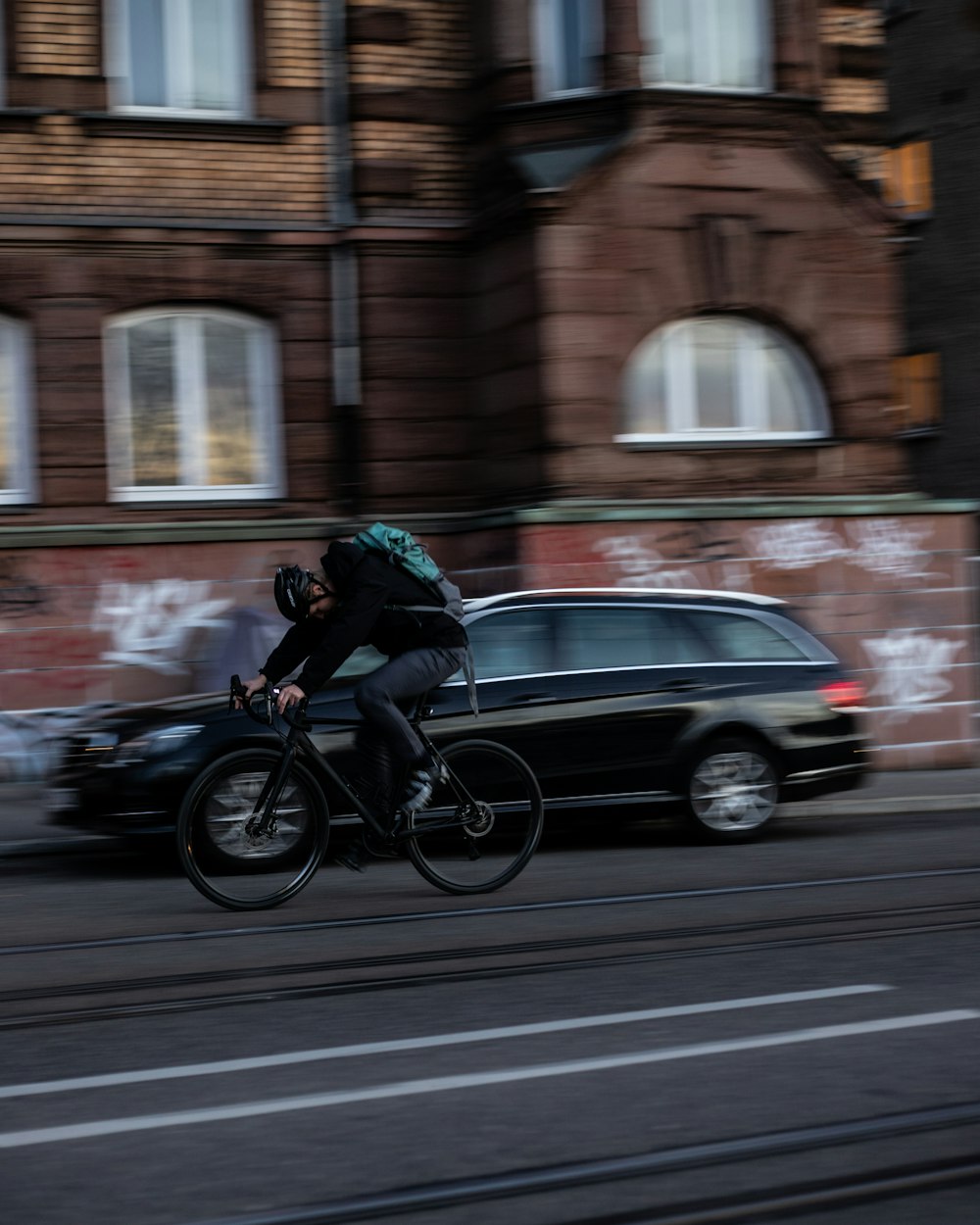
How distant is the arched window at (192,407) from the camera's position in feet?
52.3

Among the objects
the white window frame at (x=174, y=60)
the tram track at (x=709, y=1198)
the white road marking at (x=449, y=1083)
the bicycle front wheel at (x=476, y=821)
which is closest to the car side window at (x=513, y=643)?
the bicycle front wheel at (x=476, y=821)

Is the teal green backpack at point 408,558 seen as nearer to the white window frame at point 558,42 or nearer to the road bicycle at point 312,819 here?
the road bicycle at point 312,819

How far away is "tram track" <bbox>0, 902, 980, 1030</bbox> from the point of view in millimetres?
6238

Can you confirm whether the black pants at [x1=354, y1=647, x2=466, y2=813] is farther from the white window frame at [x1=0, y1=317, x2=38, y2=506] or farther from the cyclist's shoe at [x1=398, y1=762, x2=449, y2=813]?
the white window frame at [x1=0, y1=317, x2=38, y2=506]

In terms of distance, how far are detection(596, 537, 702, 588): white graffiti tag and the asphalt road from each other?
Result: 6.60m

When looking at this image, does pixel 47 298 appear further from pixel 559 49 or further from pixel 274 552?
pixel 559 49

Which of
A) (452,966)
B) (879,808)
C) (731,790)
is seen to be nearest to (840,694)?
(731,790)

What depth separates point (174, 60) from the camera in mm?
16141

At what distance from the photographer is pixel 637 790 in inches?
422

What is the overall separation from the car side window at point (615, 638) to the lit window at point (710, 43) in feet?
22.5

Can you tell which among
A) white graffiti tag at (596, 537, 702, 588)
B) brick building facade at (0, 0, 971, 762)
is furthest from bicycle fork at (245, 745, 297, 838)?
white graffiti tag at (596, 537, 702, 588)

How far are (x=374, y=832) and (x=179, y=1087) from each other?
10.6ft

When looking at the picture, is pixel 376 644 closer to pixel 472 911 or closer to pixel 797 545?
pixel 472 911

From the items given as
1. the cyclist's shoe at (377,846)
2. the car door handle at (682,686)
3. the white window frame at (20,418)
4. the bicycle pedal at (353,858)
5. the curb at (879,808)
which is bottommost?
the curb at (879,808)
